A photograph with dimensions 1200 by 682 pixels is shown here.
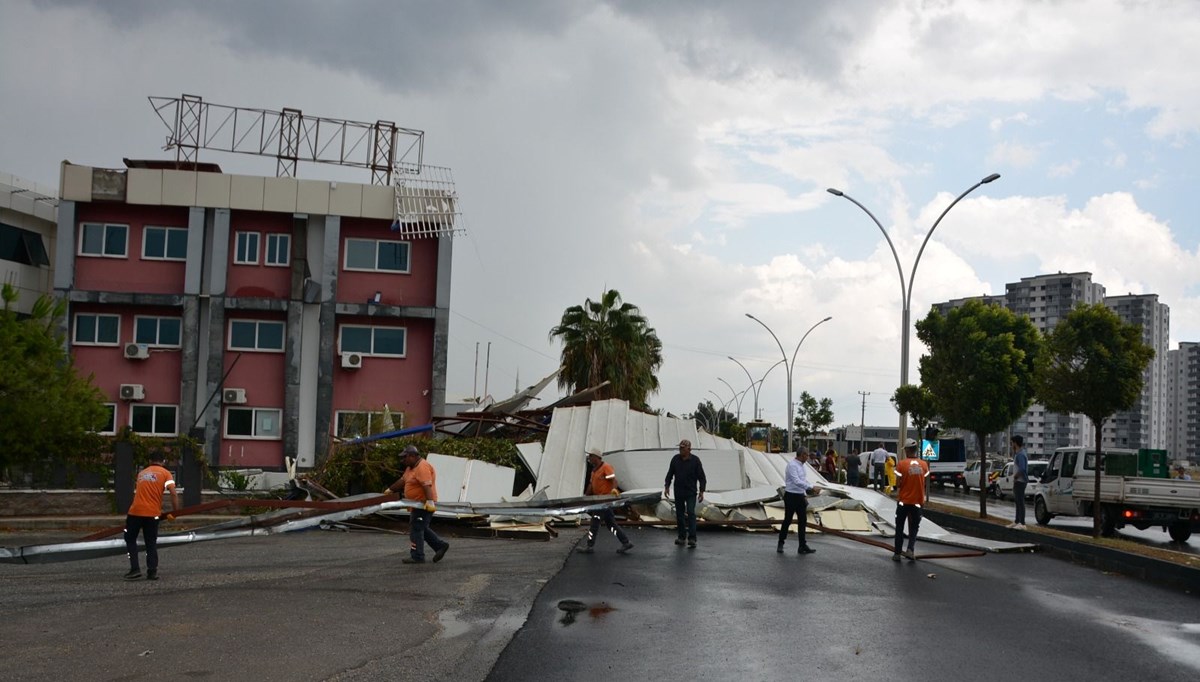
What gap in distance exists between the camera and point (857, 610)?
10.8 metres

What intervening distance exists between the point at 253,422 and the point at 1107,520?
25821 millimetres

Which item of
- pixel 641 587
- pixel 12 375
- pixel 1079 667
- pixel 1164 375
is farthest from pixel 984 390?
pixel 1164 375

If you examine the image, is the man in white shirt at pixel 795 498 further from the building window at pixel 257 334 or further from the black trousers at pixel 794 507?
the building window at pixel 257 334

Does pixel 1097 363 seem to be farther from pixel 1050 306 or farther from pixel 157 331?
pixel 1050 306

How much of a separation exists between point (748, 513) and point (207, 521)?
1069 centimetres

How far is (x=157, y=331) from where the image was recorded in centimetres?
3675

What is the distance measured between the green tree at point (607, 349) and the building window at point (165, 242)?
16.1 metres

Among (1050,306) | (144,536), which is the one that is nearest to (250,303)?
(144,536)

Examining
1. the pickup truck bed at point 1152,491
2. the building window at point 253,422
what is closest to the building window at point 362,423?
the building window at point 253,422

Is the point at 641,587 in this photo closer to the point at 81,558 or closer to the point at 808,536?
the point at 81,558

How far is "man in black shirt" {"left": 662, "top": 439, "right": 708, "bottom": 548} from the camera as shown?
17.2 metres

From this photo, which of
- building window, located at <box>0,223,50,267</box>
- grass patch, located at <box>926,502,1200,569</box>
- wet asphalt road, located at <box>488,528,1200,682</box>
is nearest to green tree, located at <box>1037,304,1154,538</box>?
grass patch, located at <box>926,502,1200,569</box>

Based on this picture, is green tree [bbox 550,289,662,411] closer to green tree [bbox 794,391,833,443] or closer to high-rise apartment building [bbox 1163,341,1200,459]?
green tree [bbox 794,391,833,443]

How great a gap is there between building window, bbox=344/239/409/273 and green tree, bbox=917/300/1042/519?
17611 mm
